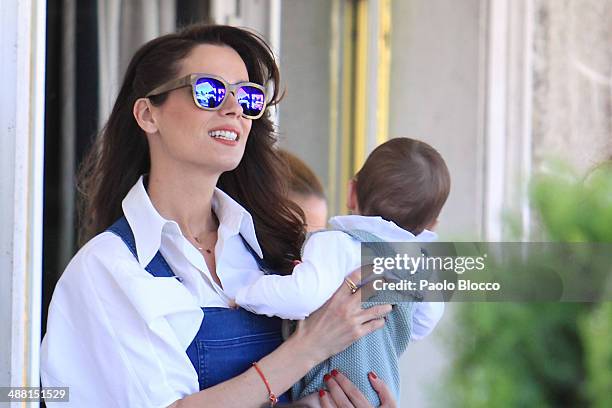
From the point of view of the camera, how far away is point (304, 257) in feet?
6.92

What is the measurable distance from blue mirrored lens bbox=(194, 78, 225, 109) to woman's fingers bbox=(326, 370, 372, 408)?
659 millimetres

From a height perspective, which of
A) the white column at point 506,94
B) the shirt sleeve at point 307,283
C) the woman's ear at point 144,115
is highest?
the white column at point 506,94

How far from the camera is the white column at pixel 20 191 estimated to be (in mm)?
2553

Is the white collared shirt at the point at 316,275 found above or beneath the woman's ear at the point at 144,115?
beneath

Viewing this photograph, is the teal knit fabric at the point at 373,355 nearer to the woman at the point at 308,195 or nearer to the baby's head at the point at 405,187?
the baby's head at the point at 405,187

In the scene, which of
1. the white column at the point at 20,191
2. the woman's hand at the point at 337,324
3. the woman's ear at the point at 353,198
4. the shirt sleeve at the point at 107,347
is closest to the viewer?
the shirt sleeve at the point at 107,347

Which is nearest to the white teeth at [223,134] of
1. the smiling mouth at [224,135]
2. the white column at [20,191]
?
the smiling mouth at [224,135]

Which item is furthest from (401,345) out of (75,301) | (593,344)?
(593,344)

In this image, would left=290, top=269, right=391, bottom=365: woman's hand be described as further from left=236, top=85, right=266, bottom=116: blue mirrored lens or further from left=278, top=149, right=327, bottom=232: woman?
left=278, top=149, right=327, bottom=232: woman

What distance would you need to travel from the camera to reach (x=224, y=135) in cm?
218

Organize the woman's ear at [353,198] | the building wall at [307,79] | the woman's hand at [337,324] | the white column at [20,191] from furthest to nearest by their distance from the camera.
A: the building wall at [307,79] → the white column at [20,191] → the woman's ear at [353,198] → the woman's hand at [337,324]

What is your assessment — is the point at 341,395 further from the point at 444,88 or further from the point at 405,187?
the point at 444,88

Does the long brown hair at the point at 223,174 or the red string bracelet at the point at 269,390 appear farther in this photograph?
the long brown hair at the point at 223,174

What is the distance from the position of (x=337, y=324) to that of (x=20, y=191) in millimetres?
1024
